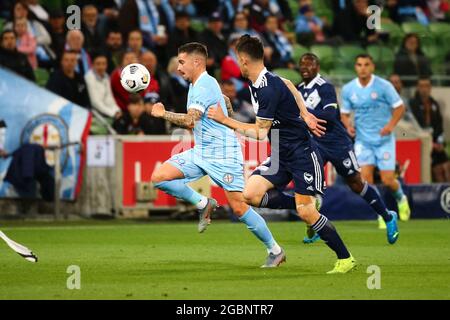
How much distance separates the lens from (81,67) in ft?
64.0

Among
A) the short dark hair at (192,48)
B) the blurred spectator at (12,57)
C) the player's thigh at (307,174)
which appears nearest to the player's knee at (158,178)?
the short dark hair at (192,48)

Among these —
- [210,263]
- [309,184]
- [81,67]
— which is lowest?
[210,263]

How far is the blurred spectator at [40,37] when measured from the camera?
19.2 metres

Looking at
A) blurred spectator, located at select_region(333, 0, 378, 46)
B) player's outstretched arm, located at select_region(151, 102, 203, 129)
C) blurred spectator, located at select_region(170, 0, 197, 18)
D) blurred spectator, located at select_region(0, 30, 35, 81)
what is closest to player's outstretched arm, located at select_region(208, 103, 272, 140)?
player's outstretched arm, located at select_region(151, 102, 203, 129)

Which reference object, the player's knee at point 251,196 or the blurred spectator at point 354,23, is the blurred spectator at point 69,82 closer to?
the blurred spectator at point 354,23

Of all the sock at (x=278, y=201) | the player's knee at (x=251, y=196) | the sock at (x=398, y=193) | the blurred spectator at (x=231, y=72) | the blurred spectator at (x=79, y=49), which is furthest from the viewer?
the blurred spectator at (x=231, y=72)

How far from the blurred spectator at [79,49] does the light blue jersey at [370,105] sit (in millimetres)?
5211

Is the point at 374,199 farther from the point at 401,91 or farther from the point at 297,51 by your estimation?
the point at 297,51

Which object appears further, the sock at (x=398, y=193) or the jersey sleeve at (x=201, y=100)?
the sock at (x=398, y=193)

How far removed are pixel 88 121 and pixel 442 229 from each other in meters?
6.33

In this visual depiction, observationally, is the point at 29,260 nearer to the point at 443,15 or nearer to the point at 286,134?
the point at 286,134

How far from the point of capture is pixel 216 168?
38.0 feet

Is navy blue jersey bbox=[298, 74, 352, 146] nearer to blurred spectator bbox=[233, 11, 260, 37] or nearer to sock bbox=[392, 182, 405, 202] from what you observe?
sock bbox=[392, 182, 405, 202]

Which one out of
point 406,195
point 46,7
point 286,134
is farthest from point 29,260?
point 46,7
